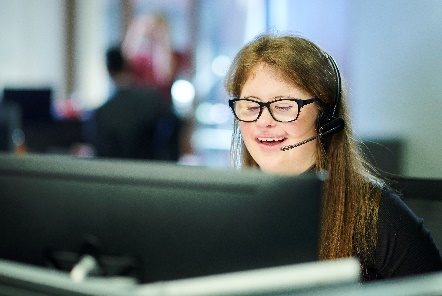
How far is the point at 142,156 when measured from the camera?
490 centimetres

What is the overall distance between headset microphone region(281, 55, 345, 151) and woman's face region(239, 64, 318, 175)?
0.01 metres

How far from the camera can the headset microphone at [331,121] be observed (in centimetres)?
157

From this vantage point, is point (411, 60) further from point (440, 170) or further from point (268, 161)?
point (268, 161)

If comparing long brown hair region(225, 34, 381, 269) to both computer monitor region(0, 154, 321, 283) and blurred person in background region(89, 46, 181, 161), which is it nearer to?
computer monitor region(0, 154, 321, 283)

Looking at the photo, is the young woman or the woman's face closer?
the young woman

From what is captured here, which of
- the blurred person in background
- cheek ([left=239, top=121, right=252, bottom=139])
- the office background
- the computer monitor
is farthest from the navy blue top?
the blurred person in background

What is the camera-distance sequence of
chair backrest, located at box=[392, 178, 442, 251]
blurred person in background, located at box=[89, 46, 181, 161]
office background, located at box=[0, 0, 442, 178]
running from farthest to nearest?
office background, located at box=[0, 0, 442, 178] < blurred person in background, located at box=[89, 46, 181, 161] < chair backrest, located at box=[392, 178, 442, 251]

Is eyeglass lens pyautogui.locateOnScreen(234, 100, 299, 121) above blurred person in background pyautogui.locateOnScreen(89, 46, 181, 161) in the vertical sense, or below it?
above

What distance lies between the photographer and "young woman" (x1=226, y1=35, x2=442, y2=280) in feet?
4.75

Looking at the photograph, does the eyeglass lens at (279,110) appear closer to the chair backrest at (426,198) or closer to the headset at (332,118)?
the headset at (332,118)

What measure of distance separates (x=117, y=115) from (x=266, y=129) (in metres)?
3.26

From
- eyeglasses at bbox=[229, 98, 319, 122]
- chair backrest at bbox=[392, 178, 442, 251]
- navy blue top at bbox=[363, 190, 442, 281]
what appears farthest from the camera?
chair backrest at bbox=[392, 178, 442, 251]

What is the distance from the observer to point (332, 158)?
63.1 inches

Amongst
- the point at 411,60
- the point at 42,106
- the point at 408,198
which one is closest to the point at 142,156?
the point at 42,106
